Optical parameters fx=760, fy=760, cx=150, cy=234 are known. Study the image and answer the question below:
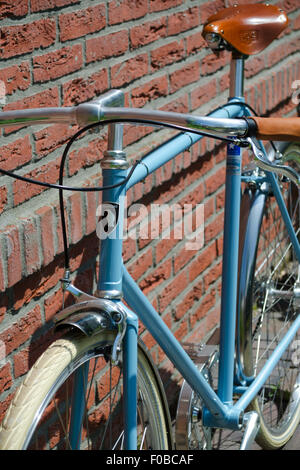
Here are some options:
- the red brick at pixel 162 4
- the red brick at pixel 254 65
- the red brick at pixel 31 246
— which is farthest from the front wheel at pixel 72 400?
the red brick at pixel 254 65

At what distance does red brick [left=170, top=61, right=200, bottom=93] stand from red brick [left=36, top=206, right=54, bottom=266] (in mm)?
929

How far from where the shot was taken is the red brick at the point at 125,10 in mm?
2275

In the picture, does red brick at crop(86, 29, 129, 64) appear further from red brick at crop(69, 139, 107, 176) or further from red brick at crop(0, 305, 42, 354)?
red brick at crop(0, 305, 42, 354)

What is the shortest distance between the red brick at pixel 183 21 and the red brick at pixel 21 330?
1.19 m

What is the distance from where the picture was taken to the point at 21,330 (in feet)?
6.34

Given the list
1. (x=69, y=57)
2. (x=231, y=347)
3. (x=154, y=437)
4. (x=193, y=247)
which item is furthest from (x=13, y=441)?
(x=193, y=247)

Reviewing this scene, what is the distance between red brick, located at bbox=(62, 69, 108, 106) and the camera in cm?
207

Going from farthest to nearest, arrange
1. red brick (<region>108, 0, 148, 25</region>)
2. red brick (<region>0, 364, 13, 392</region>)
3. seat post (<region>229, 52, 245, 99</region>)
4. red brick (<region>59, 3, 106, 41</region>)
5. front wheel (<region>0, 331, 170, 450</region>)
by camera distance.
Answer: red brick (<region>108, 0, 148, 25</region>), seat post (<region>229, 52, 245, 99</region>), red brick (<region>59, 3, 106, 41</region>), red brick (<region>0, 364, 13, 392</region>), front wheel (<region>0, 331, 170, 450</region>)

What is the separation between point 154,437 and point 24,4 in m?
1.09

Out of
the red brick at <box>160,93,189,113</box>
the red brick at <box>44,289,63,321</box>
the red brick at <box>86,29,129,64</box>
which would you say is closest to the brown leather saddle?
the red brick at <box>86,29,129,64</box>

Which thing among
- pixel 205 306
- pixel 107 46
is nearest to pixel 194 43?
pixel 107 46

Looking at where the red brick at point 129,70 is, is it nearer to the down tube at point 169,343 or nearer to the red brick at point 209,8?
the red brick at point 209,8

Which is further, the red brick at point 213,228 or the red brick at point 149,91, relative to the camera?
the red brick at point 213,228
